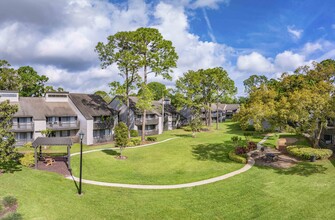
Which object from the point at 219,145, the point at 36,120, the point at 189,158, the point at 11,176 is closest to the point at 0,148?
the point at 11,176

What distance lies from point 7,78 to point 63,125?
1004 inches

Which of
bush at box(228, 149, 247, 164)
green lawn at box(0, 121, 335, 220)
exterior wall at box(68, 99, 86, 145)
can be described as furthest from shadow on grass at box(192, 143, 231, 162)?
exterior wall at box(68, 99, 86, 145)

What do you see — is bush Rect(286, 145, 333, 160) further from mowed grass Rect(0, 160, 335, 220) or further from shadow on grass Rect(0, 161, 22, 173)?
shadow on grass Rect(0, 161, 22, 173)

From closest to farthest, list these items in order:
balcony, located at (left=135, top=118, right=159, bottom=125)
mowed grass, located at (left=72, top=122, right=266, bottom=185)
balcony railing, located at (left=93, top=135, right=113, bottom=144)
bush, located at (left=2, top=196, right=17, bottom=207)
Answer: bush, located at (left=2, top=196, right=17, bottom=207)
mowed grass, located at (left=72, top=122, right=266, bottom=185)
balcony railing, located at (left=93, top=135, right=113, bottom=144)
balcony, located at (left=135, top=118, right=159, bottom=125)

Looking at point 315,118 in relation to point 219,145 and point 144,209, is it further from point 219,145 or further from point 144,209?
point 144,209

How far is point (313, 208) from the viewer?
16.7 metres

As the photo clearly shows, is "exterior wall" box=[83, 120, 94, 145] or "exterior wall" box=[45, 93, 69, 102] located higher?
"exterior wall" box=[45, 93, 69, 102]

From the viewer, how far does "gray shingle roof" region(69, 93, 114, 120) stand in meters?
46.4

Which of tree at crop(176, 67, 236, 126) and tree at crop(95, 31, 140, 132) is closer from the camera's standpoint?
tree at crop(95, 31, 140, 132)

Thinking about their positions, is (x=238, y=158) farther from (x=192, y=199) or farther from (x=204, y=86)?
(x=204, y=86)

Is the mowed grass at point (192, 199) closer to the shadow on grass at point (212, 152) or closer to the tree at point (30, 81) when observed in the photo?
the shadow on grass at point (212, 152)

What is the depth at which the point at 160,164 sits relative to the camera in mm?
30641

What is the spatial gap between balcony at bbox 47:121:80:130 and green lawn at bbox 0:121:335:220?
66.2 feet

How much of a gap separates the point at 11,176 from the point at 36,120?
65.4 ft
